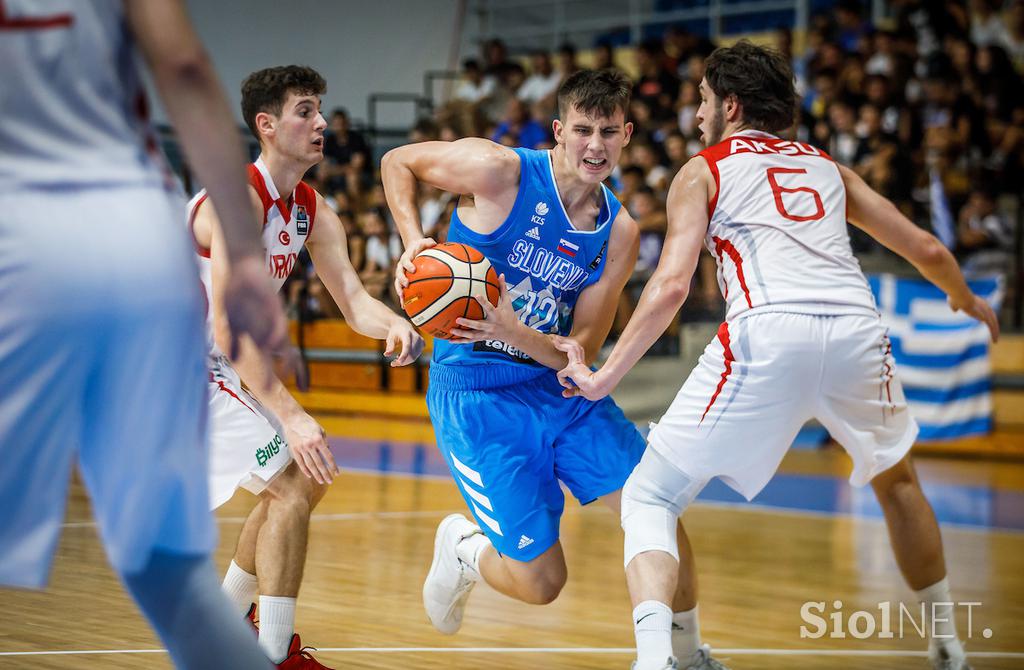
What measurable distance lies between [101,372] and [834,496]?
23.0ft

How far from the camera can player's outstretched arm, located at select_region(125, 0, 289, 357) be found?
67.1 inches

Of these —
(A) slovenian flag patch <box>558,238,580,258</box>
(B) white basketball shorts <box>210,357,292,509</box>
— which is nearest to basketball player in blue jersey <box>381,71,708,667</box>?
(A) slovenian flag patch <box>558,238,580,258</box>

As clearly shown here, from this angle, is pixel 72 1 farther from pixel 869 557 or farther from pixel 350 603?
pixel 869 557

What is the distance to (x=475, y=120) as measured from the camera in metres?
14.6

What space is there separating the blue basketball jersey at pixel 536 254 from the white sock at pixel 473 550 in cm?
71

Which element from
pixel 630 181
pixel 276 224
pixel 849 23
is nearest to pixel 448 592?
pixel 276 224

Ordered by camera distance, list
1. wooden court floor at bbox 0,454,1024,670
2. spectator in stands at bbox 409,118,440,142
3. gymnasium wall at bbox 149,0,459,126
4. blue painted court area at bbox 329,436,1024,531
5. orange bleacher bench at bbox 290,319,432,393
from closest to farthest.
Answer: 1. wooden court floor at bbox 0,454,1024,670
2. blue painted court area at bbox 329,436,1024,531
3. orange bleacher bench at bbox 290,319,432,393
4. spectator in stands at bbox 409,118,440,142
5. gymnasium wall at bbox 149,0,459,126

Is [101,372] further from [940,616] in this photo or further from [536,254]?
[940,616]

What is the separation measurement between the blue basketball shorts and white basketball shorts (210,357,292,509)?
2.05 ft

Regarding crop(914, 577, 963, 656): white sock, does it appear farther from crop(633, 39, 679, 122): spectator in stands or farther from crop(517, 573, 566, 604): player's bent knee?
crop(633, 39, 679, 122): spectator in stands

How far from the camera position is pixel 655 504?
3.56 meters

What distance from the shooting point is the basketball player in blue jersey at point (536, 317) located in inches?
158

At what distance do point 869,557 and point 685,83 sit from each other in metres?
8.12

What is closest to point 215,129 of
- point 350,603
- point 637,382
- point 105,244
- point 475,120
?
point 105,244
